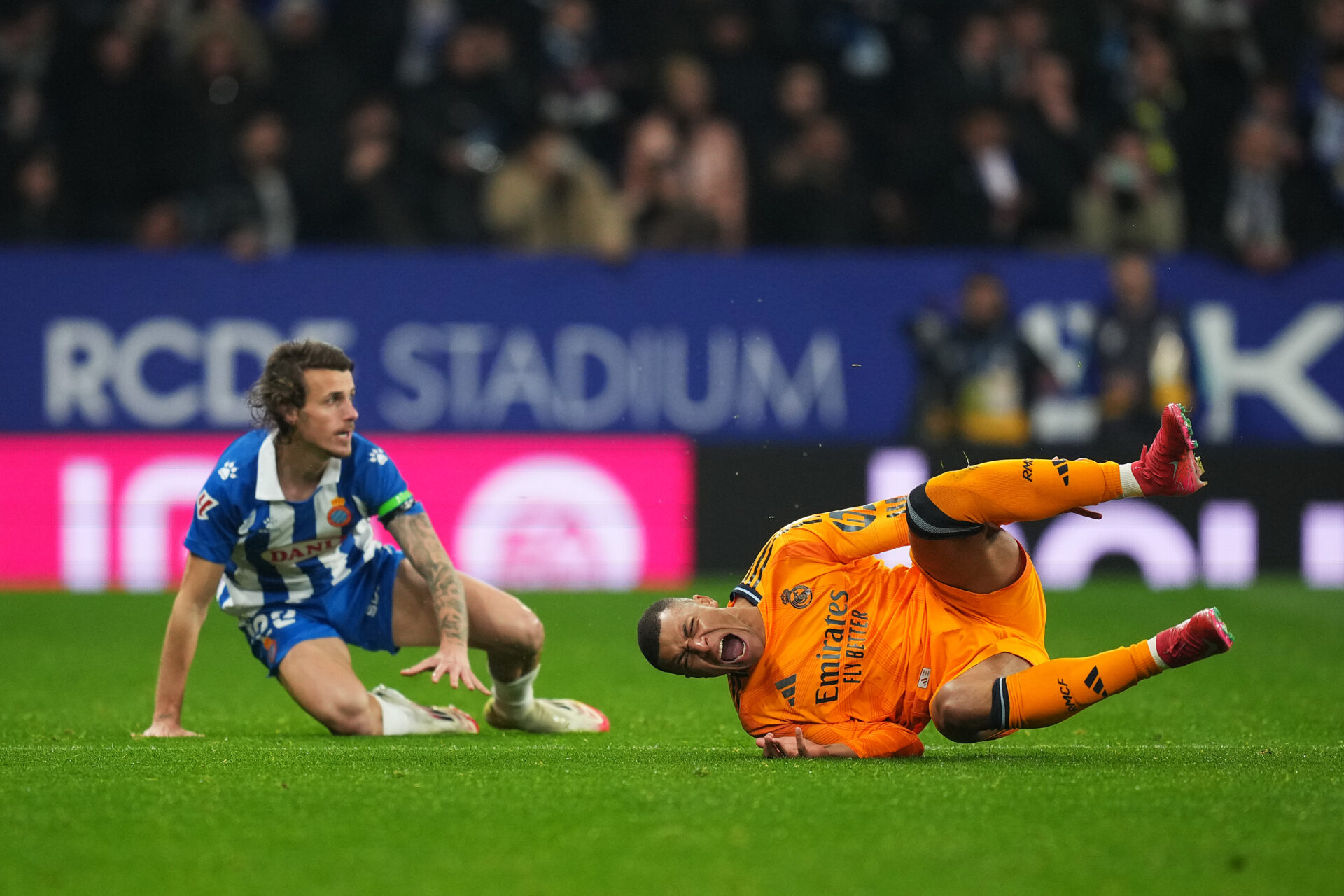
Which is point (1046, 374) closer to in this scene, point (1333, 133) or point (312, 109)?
point (1333, 133)

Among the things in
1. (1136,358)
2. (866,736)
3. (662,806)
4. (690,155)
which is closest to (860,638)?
(866,736)

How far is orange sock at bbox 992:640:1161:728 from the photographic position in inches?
188

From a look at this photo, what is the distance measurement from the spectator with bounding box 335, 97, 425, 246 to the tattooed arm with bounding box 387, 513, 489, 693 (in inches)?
270

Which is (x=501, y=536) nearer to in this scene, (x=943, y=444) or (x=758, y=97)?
(x=943, y=444)

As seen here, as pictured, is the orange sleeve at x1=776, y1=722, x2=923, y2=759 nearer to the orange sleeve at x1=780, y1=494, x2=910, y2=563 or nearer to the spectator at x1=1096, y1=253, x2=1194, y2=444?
the orange sleeve at x1=780, y1=494, x2=910, y2=563

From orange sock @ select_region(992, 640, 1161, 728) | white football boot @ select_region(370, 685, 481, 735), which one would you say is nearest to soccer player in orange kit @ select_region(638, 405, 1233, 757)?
orange sock @ select_region(992, 640, 1161, 728)

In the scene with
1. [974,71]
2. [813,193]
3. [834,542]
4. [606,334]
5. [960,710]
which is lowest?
[960,710]

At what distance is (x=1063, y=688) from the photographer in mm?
4773

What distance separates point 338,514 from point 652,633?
1.50 meters

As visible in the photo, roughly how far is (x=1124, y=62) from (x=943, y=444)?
13.7 feet

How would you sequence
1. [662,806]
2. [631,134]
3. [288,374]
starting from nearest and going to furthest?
1. [662,806]
2. [288,374]
3. [631,134]

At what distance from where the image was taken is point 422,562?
582 centimetres

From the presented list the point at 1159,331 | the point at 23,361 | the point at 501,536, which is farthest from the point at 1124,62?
the point at 23,361

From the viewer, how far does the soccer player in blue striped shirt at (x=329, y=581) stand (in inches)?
227
